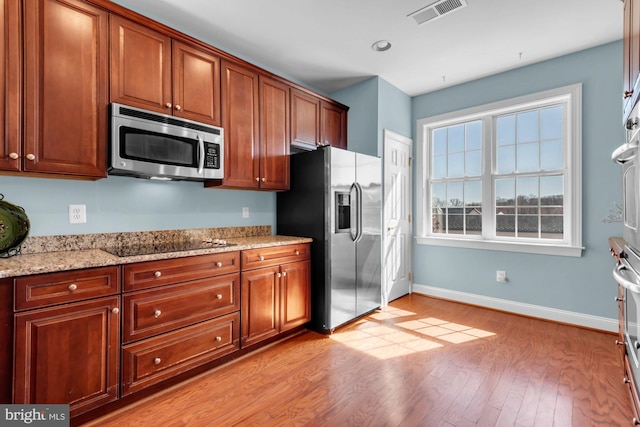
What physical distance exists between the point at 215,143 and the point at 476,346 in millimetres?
2812

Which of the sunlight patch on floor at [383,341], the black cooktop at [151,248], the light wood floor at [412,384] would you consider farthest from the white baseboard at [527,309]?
the black cooktop at [151,248]

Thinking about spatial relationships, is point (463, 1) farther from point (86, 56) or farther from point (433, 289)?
point (433, 289)

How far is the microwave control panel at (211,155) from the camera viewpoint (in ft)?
8.01

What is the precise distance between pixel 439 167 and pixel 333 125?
1590 millimetres

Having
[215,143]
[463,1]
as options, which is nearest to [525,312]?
[463,1]

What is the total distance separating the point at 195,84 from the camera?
242 centimetres

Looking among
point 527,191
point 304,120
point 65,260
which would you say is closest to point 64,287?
point 65,260

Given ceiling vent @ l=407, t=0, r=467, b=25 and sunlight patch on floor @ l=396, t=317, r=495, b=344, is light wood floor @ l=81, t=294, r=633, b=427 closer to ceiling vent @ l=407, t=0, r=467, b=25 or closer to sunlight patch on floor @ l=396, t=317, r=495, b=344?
sunlight patch on floor @ l=396, t=317, r=495, b=344

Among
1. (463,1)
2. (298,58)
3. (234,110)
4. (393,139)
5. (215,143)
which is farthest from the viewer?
(393,139)

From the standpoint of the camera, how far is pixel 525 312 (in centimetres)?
337

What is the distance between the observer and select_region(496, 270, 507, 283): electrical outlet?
3.51m

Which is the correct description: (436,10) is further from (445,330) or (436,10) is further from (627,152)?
(445,330)

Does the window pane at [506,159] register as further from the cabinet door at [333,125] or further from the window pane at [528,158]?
the cabinet door at [333,125]

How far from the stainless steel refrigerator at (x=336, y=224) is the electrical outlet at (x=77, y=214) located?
172 cm
